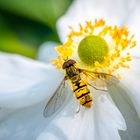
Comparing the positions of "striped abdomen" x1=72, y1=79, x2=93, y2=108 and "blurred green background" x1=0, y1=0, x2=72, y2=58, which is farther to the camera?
"blurred green background" x1=0, y1=0, x2=72, y2=58

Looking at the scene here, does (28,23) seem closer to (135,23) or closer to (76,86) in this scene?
(135,23)

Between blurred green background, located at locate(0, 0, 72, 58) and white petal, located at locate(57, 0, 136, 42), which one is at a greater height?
blurred green background, located at locate(0, 0, 72, 58)

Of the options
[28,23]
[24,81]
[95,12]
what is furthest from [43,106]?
[28,23]

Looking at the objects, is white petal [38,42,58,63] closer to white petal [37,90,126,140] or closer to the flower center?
the flower center

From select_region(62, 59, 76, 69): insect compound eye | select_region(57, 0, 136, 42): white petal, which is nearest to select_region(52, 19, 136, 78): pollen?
select_region(62, 59, 76, 69): insect compound eye

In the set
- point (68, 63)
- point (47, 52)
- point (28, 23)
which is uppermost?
point (28, 23)

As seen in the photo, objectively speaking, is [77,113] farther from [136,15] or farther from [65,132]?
[136,15]

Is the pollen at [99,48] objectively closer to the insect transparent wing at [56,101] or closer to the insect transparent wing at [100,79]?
the insect transparent wing at [100,79]
